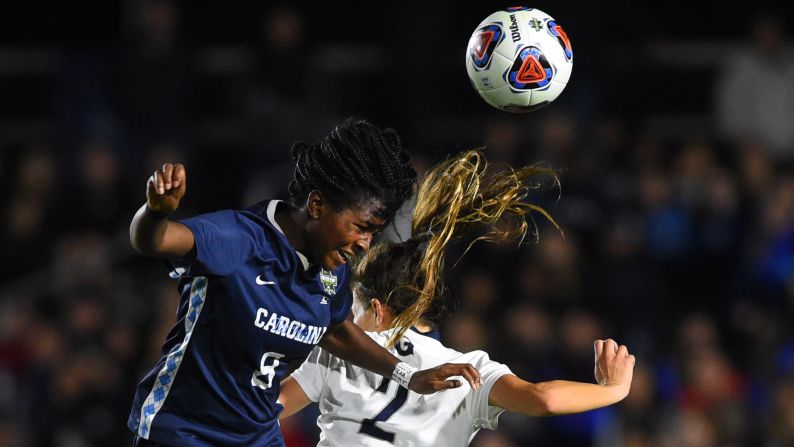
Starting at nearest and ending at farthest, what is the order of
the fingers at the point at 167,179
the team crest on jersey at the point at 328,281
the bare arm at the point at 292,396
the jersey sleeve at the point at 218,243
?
the fingers at the point at 167,179 < the jersey sleeve at the point at 218,243 < the team crest on jersey at the point at 328,281 < the bare arm at the point at 292,396

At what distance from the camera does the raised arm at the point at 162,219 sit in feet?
11.6

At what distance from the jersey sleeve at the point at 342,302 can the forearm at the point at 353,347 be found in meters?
0.05

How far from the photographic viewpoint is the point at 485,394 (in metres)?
4.47

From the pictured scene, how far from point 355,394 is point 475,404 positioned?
439 mm

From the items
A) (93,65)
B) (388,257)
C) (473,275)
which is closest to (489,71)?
(388,257)

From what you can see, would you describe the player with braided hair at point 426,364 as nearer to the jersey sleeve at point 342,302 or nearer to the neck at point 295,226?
A: the jersey sleeve at point 342,302

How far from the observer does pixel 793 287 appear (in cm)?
876

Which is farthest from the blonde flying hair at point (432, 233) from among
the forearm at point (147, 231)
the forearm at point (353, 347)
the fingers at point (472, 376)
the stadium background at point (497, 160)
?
the stadium background at point (497, 160)

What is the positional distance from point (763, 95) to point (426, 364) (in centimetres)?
613

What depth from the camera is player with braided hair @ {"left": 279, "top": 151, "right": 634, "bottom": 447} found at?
4371mm

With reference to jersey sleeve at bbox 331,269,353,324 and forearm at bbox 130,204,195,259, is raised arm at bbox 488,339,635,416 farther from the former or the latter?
forearm at bbox 130,204,195,259

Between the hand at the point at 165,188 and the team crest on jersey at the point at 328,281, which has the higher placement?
the hand at the point at 165,188

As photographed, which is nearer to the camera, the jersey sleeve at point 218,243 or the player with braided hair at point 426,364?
the jersey sleeve at point 218,243

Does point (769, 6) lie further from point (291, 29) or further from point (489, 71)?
point (489, 71)
